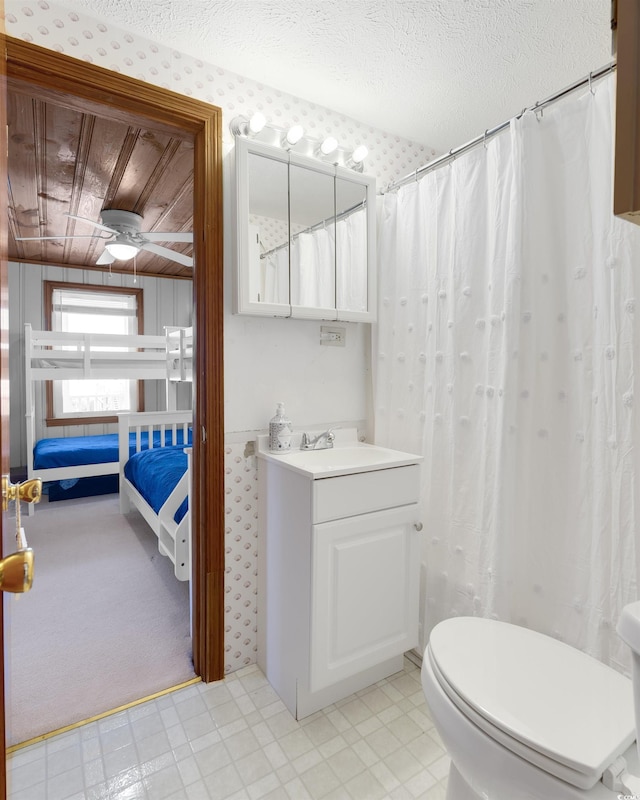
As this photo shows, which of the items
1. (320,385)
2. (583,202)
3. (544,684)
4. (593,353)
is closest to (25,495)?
(544,684)

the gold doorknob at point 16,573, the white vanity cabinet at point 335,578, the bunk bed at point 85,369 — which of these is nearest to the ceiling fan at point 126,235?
the bunk bed at point 85,369

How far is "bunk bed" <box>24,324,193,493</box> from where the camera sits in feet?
12.8

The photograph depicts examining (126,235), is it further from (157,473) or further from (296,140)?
(296,140)

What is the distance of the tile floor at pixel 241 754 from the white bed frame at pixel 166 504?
0.74 metres

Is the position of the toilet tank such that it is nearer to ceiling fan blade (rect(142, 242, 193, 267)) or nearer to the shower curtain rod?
the shower curtain rod

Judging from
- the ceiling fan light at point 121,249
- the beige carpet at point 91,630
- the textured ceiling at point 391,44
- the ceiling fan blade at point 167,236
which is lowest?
the beige carpet at point 91,630

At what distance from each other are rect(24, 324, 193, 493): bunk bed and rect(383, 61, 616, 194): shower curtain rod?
2.61m

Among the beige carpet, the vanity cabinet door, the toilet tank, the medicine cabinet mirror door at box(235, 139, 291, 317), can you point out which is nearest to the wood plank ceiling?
the medicine cabinet mirror door at box(235, 139, 291, 317)

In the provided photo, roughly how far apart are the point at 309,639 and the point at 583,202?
1.63 meters

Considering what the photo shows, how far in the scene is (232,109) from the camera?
1718mm

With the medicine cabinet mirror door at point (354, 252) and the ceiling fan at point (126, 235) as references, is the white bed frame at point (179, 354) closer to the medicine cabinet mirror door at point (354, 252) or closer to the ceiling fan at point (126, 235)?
the ceiling fan at point (126, 235)

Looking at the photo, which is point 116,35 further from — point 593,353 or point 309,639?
point 309,639

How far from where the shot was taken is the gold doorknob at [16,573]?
58 centimetres

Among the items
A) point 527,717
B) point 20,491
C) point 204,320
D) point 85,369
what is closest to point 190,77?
point 204,320
